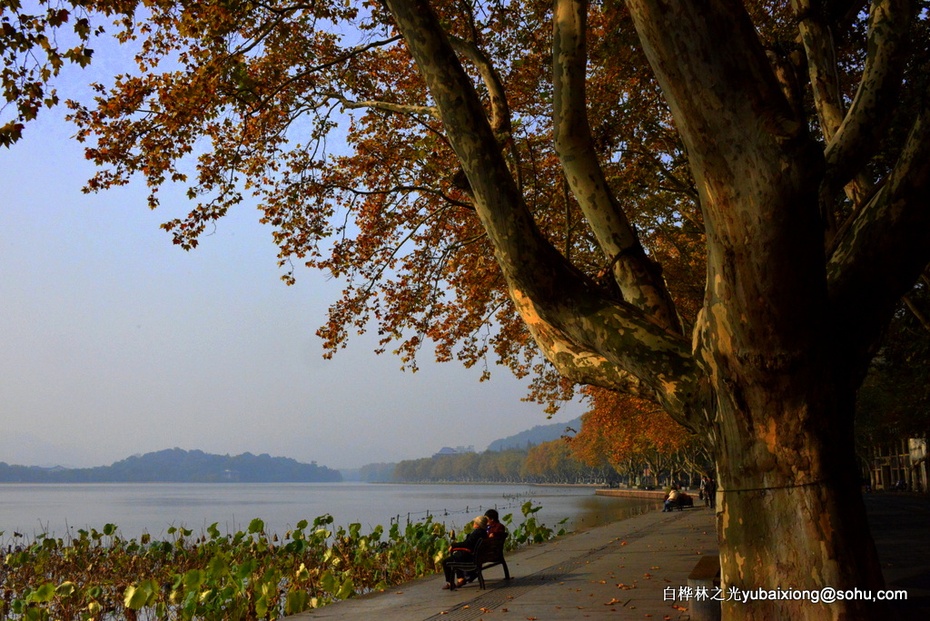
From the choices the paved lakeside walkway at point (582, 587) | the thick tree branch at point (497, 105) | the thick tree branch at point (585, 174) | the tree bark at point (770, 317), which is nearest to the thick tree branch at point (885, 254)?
the tree bark at point (770, 317)

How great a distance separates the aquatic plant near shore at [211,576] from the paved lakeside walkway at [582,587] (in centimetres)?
98

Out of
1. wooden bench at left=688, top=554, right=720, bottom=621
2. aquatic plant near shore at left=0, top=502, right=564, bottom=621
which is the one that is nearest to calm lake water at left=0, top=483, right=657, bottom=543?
aquatic plant near shore at left=0, top=502, right=564, bottom=621

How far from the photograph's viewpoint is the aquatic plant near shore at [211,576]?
369 inches

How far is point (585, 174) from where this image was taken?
258 inches

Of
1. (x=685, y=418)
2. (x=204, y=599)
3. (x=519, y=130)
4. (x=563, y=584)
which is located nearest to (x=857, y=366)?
(x=685, y=418)

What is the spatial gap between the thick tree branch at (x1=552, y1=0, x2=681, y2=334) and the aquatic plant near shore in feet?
19.0

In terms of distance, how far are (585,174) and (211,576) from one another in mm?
7395

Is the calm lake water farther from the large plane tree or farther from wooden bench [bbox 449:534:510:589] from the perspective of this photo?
the large plane tree

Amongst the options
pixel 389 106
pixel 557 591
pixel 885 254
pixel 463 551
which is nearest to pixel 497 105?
pixel 389 106

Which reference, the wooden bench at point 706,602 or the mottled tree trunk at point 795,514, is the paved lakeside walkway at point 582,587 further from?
the mottled tree trunk at point 795,514

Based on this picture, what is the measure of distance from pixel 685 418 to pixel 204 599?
646cm

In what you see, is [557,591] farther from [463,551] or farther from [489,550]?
[463,551]

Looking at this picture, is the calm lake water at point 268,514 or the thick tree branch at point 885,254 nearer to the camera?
the thick tree branch at point 885,254

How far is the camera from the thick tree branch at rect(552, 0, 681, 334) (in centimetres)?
636
